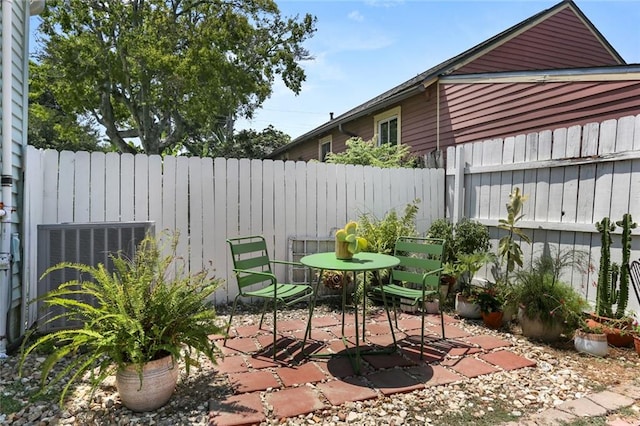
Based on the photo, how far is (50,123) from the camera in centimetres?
1661

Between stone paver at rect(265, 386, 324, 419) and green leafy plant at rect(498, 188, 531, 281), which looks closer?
stone paver at rect(265, 386, 324, 419)

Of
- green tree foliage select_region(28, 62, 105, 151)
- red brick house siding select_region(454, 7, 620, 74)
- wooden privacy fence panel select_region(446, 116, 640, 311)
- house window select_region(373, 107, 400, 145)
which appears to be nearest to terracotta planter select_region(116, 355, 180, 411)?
wooden privacy fence panel select_region(446, 116, 640, 311)

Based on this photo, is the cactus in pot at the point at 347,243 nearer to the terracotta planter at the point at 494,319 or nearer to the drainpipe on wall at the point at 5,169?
the terracotta planter at the point at 494,319

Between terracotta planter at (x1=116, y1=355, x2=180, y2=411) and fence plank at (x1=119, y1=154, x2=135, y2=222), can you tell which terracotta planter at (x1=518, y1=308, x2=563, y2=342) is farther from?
fence plank at (x1=119, y1=154, x2=135, y2=222)

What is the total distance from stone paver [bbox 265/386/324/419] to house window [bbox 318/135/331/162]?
34.4ft

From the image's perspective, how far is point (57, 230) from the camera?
122 inches

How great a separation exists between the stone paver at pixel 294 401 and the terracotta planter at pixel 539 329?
7.45 ft

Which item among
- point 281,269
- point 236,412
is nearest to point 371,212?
point 281,269

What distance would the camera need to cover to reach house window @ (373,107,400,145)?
8673mm

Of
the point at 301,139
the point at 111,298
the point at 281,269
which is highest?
the point at 301,139

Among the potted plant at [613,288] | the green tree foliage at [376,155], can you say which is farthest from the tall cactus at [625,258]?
the green tree foliage at [376,155]

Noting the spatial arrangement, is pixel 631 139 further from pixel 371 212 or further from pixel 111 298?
pixel 111 298

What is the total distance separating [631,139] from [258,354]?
3.84 m

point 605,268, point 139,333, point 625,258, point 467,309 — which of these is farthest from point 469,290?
point 139,333
